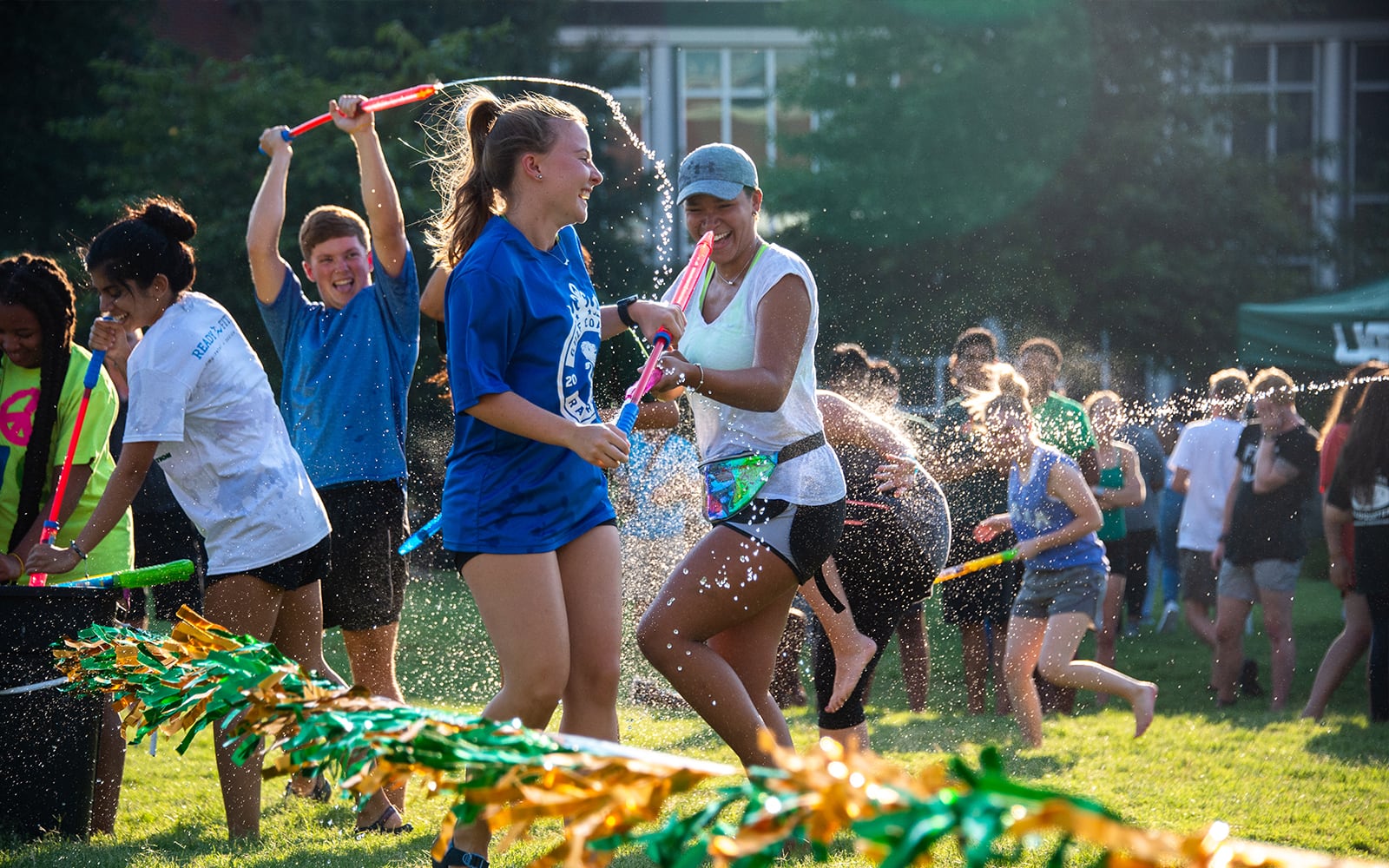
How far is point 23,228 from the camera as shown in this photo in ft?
66.3

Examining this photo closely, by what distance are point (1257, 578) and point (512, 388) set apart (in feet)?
19.2

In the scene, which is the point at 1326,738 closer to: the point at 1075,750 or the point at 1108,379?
the point at 1075,750

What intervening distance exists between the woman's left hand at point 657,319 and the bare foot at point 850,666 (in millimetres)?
1474

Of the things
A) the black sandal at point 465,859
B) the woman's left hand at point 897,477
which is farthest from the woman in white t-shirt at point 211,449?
the woman's left hand at point 897,477

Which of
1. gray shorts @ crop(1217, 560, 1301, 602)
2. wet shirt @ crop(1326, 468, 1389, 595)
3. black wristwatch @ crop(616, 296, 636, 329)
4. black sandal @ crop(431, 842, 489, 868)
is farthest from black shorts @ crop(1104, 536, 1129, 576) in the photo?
black sandal @ crop(431, 842, 489, 868)

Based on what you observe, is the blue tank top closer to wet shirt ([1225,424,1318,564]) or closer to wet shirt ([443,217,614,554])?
wet shirt ([1225,424,1318,564])

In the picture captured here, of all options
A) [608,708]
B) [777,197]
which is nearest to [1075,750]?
[608,708]

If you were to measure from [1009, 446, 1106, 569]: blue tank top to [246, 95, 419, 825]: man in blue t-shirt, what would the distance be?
279 cm

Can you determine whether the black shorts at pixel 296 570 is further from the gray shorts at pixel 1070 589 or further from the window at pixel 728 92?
the window at pixel 728 92

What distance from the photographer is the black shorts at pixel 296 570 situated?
3826 millimetres

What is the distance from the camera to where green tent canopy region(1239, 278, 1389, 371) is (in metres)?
11.2

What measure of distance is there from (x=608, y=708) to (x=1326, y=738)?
4.42 m

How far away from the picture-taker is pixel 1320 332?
38.4 feet

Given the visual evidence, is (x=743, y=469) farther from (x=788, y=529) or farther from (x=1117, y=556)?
(x=1117, y=556)
